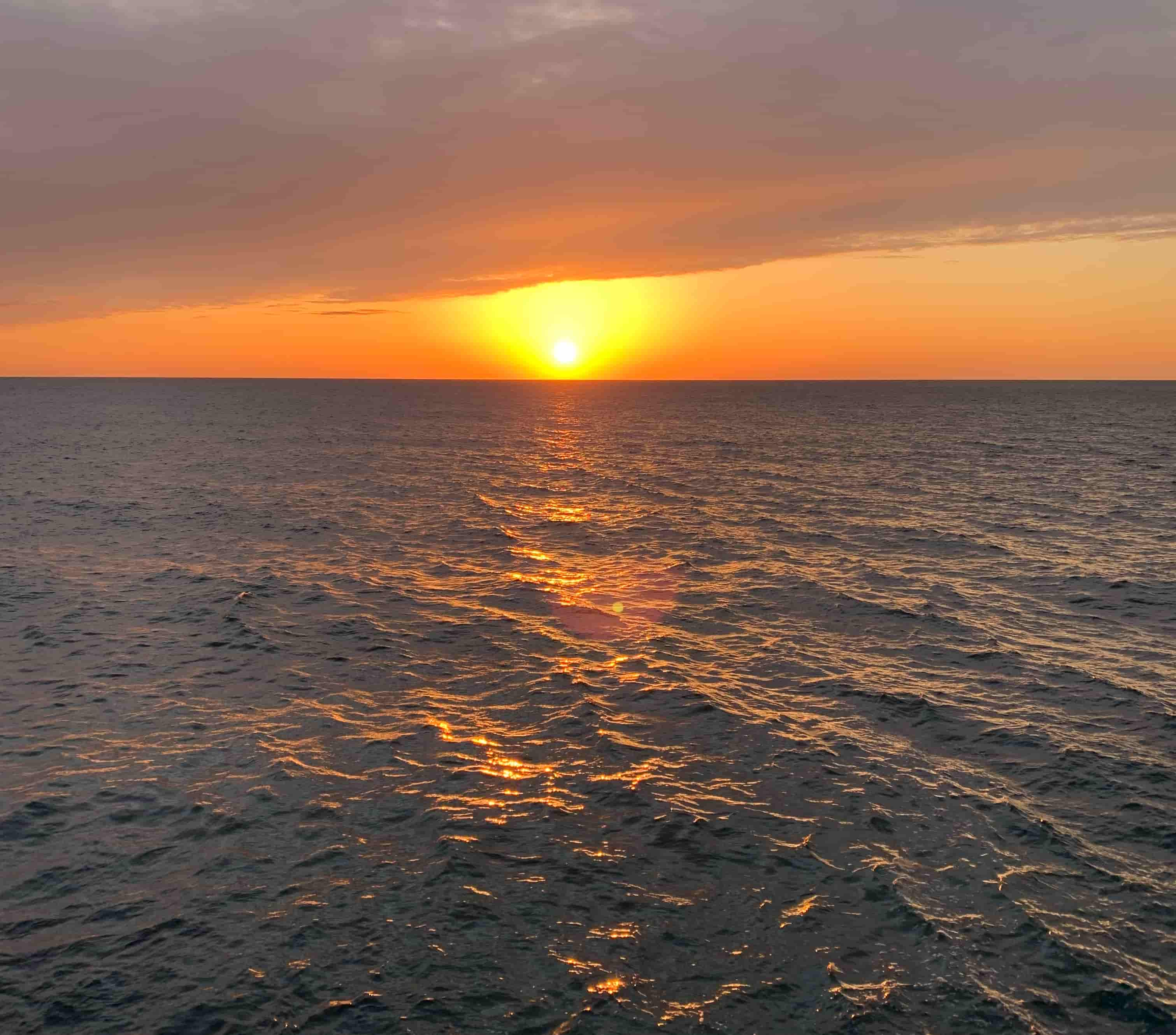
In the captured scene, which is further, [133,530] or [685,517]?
[685,517]

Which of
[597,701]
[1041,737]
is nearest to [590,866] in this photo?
[597,701]

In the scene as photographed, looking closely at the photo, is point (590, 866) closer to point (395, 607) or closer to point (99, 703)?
point (99, 703)

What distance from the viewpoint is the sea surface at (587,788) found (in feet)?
48.7

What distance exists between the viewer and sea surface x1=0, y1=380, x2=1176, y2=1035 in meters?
14.9

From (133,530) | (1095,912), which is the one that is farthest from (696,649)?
(133,530)

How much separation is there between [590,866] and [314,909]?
5970 millimetres

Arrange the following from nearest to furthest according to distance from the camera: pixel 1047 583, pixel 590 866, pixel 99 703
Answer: pixel 590 866
pixel 99 703
pixel 1047 583

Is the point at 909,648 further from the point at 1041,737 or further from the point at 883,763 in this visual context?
the point at 883,763

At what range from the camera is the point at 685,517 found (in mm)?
66562

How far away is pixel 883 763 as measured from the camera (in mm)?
23500

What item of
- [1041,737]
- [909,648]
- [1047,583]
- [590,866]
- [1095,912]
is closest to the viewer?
[1095,912]

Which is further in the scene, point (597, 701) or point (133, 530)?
point (133, 530)

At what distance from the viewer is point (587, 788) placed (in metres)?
22.1

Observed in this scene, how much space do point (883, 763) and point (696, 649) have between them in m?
11.1
